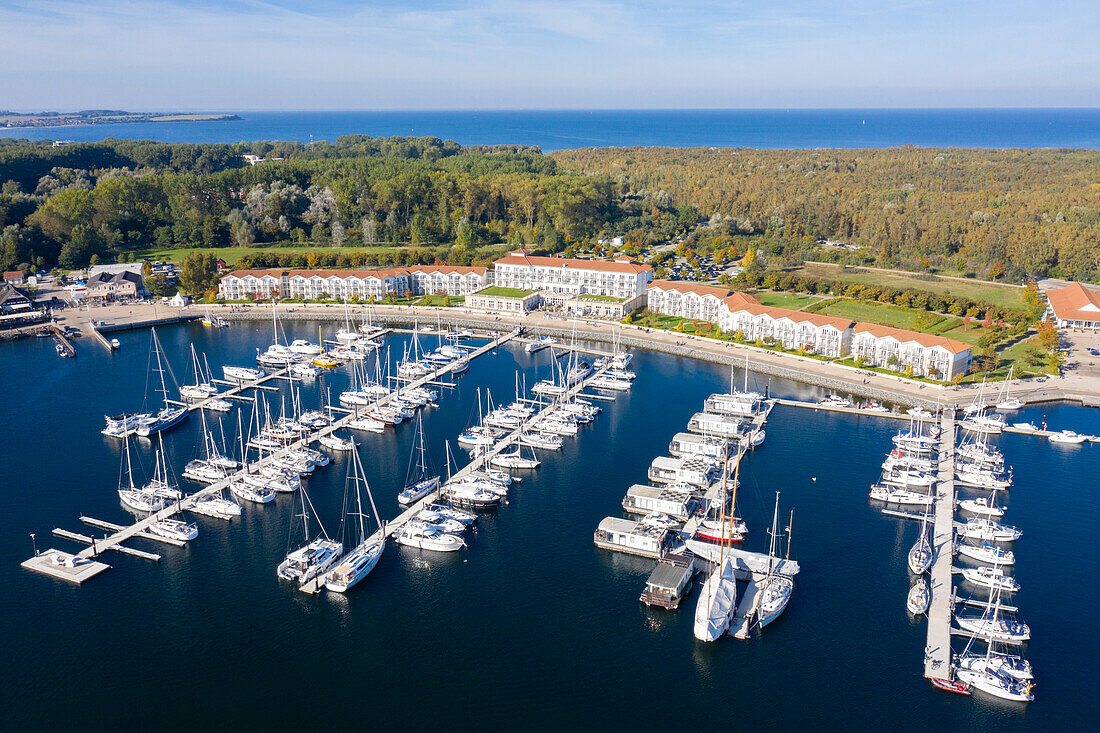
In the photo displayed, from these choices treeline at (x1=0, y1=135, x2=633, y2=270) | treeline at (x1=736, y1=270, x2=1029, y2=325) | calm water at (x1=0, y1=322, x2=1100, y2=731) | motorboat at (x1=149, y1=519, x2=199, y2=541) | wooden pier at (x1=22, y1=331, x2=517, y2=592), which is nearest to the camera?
calm water at (x1=0, y1=322, x2=1100, y2=731)

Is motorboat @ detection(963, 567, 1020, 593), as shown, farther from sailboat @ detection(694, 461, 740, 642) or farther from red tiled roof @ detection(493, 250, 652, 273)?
red tiled roof @ detection(493, 250, 652, 273)

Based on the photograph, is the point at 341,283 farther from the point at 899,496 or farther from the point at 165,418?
the point at 899,496

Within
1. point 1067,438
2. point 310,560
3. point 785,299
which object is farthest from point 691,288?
point 310,560

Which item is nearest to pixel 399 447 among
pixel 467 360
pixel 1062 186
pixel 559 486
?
pixel 559 486

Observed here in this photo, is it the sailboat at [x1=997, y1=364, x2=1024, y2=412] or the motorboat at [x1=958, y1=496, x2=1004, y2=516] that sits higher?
the sailboat at [x1=997, y1=364, x2=1024, y2=412]

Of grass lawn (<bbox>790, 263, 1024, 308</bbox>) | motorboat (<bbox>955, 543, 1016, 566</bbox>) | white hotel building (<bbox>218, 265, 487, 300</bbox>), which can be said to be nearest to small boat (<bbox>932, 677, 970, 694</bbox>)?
motorboat (<bbox>955, 543, 1016, 566</bbox>)

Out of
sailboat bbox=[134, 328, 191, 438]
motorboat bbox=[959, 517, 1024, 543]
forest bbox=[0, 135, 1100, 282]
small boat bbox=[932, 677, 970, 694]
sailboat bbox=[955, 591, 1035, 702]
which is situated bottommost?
small boat bbox=[932, 677, 970, 694]

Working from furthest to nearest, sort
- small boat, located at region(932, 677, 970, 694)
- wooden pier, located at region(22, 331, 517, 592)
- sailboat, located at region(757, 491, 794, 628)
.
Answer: wooden pier, located at region(22, 331, 517, 592), sailboat, located at region(757, 491, 794, 628), small boat, located at region(932, 677, 970, 694)
